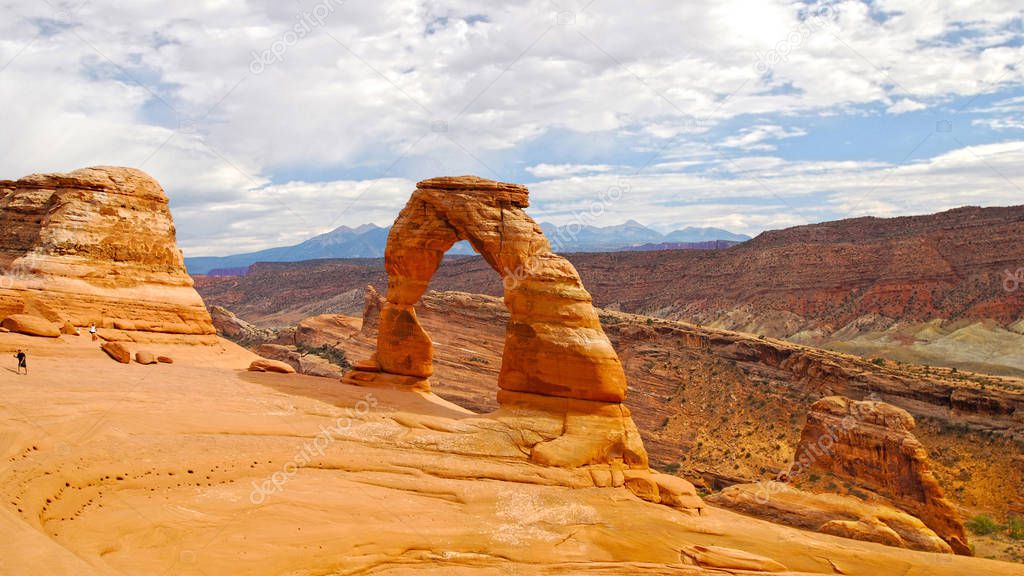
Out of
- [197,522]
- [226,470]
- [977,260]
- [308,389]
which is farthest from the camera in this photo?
[977,260]

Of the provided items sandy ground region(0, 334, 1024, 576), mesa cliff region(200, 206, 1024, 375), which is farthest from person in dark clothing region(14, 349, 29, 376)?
mesa cliff region(200, 206, 1024, 375)

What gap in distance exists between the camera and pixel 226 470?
534 inches

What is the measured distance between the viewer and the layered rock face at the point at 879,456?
81.8 feet

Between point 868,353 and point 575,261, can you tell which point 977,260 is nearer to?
point 868,353

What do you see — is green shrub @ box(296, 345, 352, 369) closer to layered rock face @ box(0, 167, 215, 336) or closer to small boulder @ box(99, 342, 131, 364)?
layered rock face @ box(0, 167, 215, 336)

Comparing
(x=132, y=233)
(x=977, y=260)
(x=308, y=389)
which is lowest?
(x=308, y=389)

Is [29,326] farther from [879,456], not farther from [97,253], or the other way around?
[879,456]

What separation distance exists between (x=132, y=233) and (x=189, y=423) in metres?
13.4

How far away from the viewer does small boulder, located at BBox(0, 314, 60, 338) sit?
20.3m

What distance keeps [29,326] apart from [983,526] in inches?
1219

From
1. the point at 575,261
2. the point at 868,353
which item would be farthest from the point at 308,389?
the point at 575,261

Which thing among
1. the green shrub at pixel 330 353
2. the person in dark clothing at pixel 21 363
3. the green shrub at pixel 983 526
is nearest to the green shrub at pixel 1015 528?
the green shrub at pixel 983 526

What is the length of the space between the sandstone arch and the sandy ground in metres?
2.30

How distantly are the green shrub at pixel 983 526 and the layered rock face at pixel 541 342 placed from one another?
14666 millimetres
